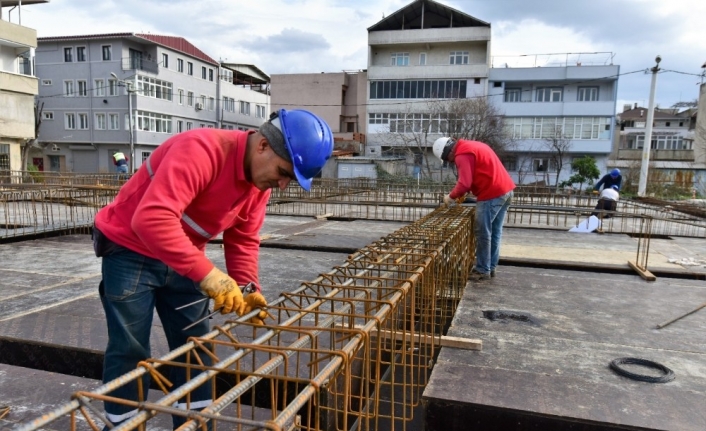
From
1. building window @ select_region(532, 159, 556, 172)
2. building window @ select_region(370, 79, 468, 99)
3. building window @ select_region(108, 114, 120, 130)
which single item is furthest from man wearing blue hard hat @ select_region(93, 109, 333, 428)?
building window @ select_region(532, 159, 556, 172)

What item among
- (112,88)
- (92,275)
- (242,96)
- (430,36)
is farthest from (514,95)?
(92,275)

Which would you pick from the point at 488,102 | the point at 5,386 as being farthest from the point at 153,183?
the point at 488,102

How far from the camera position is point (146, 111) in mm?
36938

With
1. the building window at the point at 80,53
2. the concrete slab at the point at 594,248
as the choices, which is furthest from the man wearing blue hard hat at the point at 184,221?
the building window at the point at 80,53

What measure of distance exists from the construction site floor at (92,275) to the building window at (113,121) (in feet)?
97.4

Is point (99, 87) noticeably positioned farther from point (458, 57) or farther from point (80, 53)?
point (458, 57)

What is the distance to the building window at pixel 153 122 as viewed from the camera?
36.5 m

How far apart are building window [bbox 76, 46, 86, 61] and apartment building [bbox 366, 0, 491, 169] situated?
21.5 m

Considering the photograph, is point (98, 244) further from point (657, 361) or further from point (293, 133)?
point (657, 361)

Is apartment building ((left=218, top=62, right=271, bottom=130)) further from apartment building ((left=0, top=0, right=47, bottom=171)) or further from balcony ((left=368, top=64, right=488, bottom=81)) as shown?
apartment building ((left=0, top=0, right=47, bottom=171))

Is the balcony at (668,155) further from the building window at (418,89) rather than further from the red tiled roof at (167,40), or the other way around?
the red tiled roof at (167,40)

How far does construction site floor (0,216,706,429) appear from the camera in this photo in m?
3.71

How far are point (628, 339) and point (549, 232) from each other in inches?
302

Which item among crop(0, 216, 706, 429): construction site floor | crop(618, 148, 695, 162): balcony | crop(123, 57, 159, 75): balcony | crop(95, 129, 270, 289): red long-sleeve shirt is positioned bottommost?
crop(0, 216, 706, 429): construction site floor
